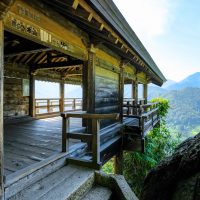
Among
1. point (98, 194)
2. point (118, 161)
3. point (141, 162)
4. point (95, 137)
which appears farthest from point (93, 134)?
point (141, 162)

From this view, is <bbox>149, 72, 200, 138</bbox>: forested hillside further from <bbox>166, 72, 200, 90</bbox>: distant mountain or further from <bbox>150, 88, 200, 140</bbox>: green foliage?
<bbox>166, 72, 200, 90</bbox>: distant mountain

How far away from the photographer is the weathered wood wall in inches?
321

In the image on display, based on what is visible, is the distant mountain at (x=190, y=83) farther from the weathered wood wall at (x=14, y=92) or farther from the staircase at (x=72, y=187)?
the staircase at (x=72, y=187)

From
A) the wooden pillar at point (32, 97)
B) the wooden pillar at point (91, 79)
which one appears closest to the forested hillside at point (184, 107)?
the wooden pillar at point (32, 97)

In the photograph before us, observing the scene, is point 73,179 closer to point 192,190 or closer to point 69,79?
A: point 192,190

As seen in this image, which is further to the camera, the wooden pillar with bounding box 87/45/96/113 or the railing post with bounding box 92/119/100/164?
the wooden pillar with bounding box 87/45/96/113

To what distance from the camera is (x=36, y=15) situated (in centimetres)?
295

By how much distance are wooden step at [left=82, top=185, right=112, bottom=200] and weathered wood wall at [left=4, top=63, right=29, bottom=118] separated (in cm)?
649

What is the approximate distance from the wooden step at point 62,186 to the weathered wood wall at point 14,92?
6003 mm

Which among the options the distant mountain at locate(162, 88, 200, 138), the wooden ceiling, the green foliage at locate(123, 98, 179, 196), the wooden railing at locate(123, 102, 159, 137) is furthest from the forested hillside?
the wooden ceiling

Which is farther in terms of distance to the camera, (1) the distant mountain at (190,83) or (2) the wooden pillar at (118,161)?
(1) the distant mountain at (190,83)

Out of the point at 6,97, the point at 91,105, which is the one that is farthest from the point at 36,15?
the point at 6,97

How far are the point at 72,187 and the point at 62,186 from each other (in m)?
0.17

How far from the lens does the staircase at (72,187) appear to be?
2.57m
